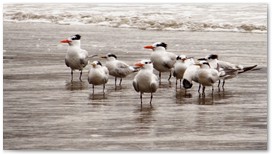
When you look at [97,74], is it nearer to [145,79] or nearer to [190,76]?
[145,79]

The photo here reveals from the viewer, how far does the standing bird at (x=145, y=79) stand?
790 cm

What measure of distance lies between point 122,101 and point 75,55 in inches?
26.2

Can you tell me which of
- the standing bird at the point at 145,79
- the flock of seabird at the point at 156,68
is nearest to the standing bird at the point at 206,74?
the flock of seabird at the point at 156,68

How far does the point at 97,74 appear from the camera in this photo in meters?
8.26

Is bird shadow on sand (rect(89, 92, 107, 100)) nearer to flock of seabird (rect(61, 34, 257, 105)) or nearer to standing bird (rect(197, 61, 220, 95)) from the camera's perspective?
flock of seabird (rect(61, 34, 257, 105))

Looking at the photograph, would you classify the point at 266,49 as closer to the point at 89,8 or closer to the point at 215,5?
the point at 215,5

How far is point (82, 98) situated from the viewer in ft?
26.9

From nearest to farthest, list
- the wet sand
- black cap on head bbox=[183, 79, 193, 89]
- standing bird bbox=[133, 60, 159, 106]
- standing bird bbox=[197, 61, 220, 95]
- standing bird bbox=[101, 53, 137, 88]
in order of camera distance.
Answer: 1. the wet sand
2. standing bird bbox=[133, 60, 159, 106]
3. standing bird bbox=[197, 61, 220, 95]
4. black cap on head bbox=[183, 79, 193, 89]
5. standing bird bbox=[101, 53, 137, 88]

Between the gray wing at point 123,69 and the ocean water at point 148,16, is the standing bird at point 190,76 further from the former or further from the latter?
the gray wing at point 123,69

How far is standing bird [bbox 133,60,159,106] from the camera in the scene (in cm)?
790

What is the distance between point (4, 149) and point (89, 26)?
1369mm

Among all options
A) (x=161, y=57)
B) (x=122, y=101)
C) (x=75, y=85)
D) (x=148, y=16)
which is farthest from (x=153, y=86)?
(x=75, y=85)

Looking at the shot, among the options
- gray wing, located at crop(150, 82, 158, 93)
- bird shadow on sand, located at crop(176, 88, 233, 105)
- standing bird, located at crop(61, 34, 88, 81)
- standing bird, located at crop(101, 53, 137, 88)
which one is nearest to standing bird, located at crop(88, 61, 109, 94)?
standing bird, located at crop(101, 53, 137, 88)

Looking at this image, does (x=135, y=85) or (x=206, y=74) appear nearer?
(x=135, y=85)
